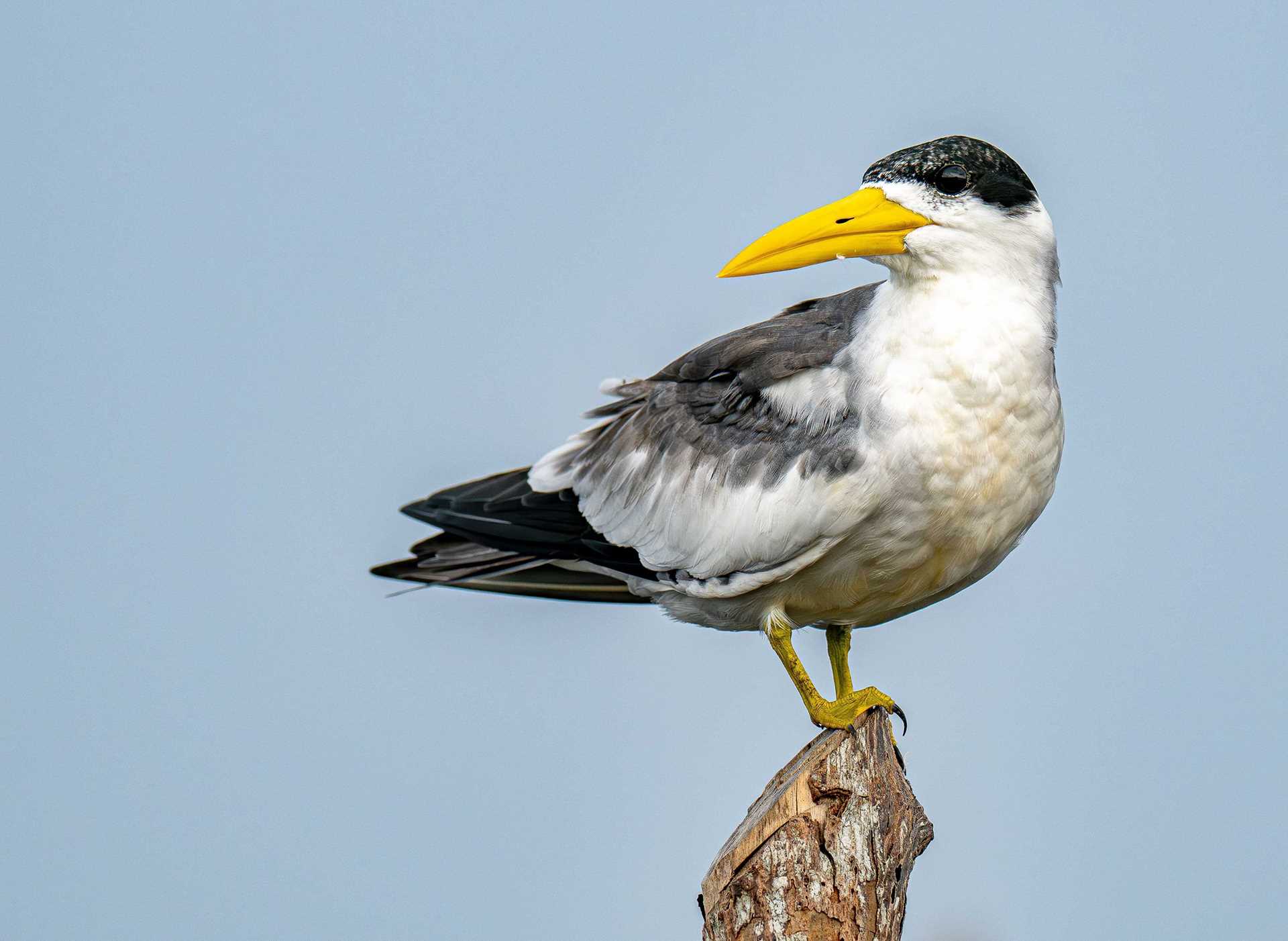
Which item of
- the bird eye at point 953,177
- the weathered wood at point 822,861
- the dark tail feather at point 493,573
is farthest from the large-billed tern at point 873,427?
the dark tail feather at point 493,573

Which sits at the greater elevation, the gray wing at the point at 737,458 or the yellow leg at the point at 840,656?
the gray wing at the point at 737,458

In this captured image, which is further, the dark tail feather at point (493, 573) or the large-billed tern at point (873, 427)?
the dark tail feather at point (493, 573)

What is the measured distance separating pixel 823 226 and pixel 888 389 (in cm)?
68

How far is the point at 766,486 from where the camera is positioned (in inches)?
259

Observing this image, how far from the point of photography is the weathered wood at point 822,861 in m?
6.12

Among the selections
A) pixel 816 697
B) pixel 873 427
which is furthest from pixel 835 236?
pixel 816 697

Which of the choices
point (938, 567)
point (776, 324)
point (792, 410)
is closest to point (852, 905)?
point (938, 567)

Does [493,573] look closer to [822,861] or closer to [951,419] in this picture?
[822,861]

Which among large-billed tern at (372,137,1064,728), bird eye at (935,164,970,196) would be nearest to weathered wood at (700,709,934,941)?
large-billed tern at (372,137,1064,728)

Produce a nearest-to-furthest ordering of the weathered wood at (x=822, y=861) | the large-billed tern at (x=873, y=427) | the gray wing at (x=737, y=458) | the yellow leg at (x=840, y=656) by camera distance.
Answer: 1. the weathered wood at (x=822, y=861)
2. the large-billed tern at (x=873, y=427)
3. the gray wing at (x=737, y=458)
4. the yellow leg at (x=840, y=656)

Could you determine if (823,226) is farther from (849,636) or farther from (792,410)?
(849,636)

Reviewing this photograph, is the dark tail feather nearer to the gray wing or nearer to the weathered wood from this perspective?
the gray wing

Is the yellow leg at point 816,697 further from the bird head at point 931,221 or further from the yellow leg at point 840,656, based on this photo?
the bird head at point 931,221

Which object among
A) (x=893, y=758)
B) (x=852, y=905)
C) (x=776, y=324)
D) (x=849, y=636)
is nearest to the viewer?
(x=852, y=905)
